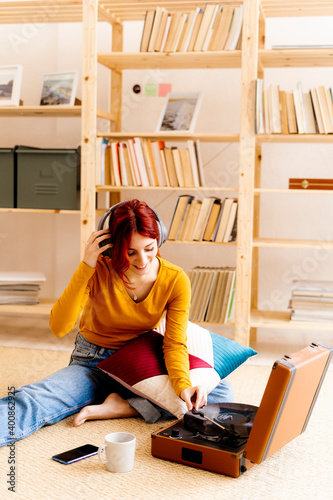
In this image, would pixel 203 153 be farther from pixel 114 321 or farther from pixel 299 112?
pixel 114 321

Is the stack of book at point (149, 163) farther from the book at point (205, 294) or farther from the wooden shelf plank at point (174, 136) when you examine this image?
the book at point (205, 294)

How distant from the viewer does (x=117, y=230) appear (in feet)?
5.65

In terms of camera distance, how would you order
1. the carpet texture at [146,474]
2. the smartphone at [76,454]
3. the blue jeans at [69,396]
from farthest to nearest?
the blue jeans at [69,396] → the smartphone at [76,454] → the carpet texture at [146,474]

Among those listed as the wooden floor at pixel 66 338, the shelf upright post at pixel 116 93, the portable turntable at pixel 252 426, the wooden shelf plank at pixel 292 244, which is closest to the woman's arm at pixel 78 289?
the portable turntable at pixel 252 426

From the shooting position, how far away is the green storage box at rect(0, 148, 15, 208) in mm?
3010

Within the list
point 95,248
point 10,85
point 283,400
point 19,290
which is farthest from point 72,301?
point 10,85

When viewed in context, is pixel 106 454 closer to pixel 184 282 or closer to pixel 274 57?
pixel 184 282

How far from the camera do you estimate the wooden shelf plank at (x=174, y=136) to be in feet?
9.20

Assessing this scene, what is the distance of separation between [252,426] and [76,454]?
477 millimetres

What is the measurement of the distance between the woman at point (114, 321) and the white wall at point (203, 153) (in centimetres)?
140

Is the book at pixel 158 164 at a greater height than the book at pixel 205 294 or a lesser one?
greater

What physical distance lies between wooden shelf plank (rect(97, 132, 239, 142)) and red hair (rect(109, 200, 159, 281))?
114cm

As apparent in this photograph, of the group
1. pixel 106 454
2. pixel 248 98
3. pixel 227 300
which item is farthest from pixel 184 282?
pixel 248 98

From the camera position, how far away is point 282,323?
2809mm
